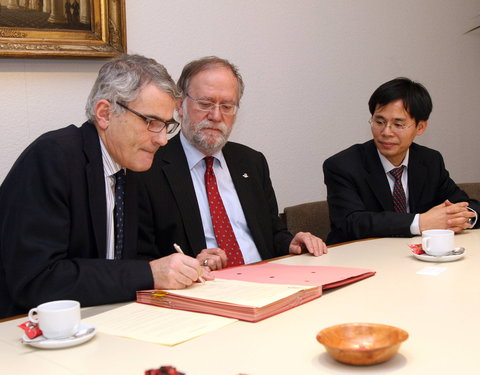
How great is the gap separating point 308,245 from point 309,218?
0.91 metres

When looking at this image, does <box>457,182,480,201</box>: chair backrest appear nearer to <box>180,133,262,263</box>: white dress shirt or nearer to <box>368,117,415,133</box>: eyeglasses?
<box>368,117,415,133</box>: eyeglasses

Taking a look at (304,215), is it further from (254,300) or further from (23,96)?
(254,300)

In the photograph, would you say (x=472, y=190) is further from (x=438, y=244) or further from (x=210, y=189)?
(x=210, y=189)

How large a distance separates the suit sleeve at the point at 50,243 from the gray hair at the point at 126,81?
23 centimetres

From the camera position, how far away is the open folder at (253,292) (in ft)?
4.92

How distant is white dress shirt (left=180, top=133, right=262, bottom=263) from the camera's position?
2.63 meters

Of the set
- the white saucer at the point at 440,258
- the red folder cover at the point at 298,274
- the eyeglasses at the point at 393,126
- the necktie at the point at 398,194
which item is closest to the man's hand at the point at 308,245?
the red folder cover at the point at 298,274

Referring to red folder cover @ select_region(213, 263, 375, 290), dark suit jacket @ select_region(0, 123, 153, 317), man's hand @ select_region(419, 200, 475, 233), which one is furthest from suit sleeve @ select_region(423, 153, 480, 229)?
dark suit jacket @ select_region(0, 123, 153, 317)

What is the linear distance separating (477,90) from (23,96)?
11.9 ft

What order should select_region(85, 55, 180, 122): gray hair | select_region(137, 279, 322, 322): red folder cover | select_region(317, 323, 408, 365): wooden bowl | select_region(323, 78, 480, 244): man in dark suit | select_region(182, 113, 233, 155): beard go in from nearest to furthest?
select_region(317, 323, 408, 365): wooden bowl → select_region(137, 279, 322, 322): red folder cover → select_region(85, 55, 180, 122): gray hair → select_region(182, 113, 233, 155): beard → select_region(323, 78, 480, 244): man in dark suit

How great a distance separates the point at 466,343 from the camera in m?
1.26

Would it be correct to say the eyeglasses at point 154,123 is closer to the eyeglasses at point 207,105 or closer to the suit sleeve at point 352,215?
the eyeglasses at point 207,105

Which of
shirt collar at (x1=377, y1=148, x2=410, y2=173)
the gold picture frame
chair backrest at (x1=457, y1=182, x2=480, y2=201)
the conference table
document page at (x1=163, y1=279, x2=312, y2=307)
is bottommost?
the conference table

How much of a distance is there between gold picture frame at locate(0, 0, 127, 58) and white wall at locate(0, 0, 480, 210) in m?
0.08
